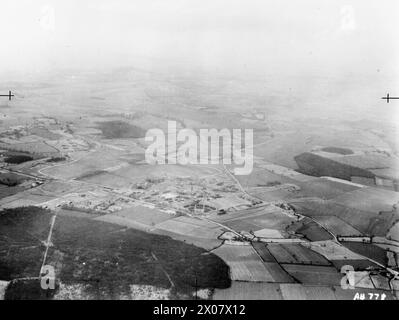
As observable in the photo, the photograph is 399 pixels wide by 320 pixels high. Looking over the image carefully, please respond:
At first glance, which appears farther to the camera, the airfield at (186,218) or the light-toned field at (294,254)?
the light-toned field at (294,254)

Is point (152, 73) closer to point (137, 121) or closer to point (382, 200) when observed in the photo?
point (137, 121)

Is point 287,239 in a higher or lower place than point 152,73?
lower

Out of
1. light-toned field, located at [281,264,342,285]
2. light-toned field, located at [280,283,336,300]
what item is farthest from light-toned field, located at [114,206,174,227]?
light-toned field, located at [280,283,336,300]

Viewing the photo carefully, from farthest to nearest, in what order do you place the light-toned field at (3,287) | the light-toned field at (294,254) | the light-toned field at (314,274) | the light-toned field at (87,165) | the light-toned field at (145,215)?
the light-toned field at (87,165)
the light-toned field at (145,215)
the light-toned field at (294,254)
the light-toned field at (314,274)
the light-toned field at (3,287)

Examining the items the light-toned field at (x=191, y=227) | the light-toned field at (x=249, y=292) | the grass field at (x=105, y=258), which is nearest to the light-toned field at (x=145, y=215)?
the light-toned field at (x=191, y=227)

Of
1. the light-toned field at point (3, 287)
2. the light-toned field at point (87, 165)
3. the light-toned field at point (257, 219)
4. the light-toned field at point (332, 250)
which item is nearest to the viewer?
the light-toned field at point (3, 287)

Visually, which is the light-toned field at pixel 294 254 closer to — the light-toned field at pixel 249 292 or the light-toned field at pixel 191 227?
the light-toned field at pixel 249 292

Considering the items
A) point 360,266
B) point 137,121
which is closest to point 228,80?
point 137,121
